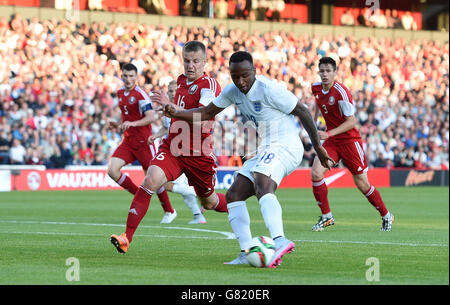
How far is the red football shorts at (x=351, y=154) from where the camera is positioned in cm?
1481

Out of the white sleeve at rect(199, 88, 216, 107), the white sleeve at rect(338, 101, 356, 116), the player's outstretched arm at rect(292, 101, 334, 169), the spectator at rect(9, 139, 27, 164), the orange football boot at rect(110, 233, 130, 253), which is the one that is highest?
the white sleeve at rect(199, 88, 216, 107)

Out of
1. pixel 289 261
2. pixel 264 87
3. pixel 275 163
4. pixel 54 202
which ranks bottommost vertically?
pixel 54 202

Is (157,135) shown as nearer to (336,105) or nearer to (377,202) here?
(336,105)

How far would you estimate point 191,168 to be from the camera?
11.1m

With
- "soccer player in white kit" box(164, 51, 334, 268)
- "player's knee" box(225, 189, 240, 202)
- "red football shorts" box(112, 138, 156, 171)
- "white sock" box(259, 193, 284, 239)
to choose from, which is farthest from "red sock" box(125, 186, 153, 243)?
"red football shorts" box(112, 138, 156, 171)

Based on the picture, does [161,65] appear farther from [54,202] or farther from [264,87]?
[264,87]

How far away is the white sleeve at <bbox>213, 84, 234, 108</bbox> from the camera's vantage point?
929 centimetres

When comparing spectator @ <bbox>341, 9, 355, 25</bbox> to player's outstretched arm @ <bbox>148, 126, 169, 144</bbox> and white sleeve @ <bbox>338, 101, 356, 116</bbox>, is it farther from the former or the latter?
white sleeve @ <bbox>338, 101, 356, 116</bbox>

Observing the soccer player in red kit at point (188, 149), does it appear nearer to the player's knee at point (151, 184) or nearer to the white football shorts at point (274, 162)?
the player's knee at point (151, 184)

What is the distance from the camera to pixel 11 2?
33.5 meters

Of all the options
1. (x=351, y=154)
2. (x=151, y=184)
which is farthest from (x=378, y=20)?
(x=151, y=184)

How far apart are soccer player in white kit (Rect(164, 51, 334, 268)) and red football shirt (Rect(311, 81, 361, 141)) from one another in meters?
5.39
